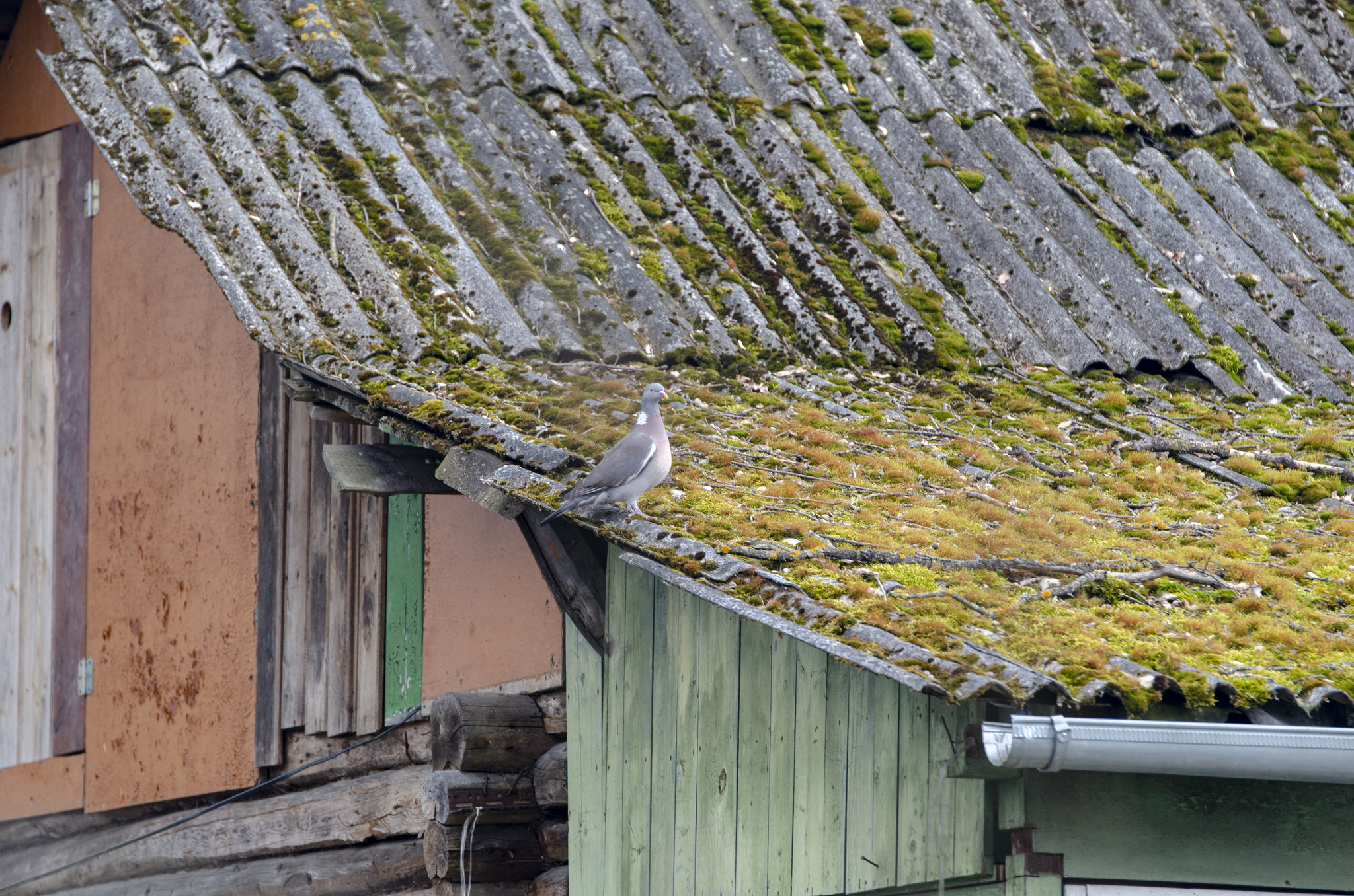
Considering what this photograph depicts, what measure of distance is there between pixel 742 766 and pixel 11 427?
19.1ft

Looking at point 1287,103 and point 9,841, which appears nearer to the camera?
point 1287,103

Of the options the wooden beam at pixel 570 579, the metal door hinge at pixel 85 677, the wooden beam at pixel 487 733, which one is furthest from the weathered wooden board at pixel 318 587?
the metal door hinge at pixel 85 677

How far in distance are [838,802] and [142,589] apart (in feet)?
15.1

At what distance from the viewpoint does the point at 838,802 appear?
396 cm

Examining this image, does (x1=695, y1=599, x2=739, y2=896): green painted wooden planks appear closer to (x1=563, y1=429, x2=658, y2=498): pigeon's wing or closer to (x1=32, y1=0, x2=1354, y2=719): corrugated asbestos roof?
(x1=32, y1=0, x2=1354, y2=719): corrugated asbestos roof

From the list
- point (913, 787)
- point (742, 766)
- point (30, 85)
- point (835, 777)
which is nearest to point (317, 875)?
point (742, 766)

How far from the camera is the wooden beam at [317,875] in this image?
19.5 ft

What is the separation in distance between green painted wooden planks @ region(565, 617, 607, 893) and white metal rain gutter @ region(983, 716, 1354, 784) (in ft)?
7.38

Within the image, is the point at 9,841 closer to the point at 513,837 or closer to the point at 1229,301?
the point at 513,837

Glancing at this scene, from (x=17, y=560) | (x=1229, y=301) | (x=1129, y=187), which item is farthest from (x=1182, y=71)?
(x=17, y=560)

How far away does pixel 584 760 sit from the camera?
5148 mm

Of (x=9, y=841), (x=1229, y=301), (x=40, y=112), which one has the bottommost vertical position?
(x=9, y=841)

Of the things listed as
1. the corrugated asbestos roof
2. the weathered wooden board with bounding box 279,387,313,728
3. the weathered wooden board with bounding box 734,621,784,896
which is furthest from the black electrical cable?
the weathered wooden board with bounding box 734,621,784,896

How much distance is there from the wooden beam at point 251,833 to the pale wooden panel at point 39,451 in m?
0.73
